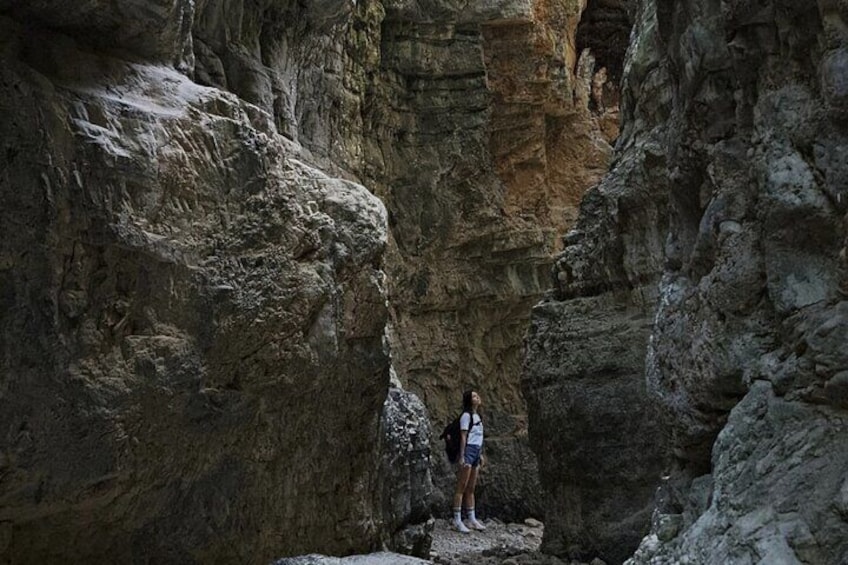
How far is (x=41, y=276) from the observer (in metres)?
4.61

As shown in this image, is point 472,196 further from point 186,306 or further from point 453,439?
point 186,306

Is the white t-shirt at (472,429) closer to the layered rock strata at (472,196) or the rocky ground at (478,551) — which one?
the rocky ground at (478,551)

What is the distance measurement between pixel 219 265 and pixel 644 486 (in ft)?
13.1

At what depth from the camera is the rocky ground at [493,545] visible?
8.54m

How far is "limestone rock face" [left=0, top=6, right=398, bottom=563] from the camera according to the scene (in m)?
4.61

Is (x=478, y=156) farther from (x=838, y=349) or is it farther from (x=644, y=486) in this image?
(x=838, y=349)

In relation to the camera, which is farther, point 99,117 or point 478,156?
point 478,156

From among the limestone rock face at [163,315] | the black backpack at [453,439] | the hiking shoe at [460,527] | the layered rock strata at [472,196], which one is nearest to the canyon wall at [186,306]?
the limestone rock face at [163,315]

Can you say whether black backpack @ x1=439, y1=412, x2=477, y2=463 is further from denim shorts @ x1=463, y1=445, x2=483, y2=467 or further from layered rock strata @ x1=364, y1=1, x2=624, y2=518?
layered rock strata @ x1=364, y1=1, x2=624, y2=518

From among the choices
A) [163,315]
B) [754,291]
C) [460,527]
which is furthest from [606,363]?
[754,291]

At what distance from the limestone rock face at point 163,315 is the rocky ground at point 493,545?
97.0 inches

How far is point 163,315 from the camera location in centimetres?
514

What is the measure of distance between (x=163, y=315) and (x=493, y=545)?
19.6ft

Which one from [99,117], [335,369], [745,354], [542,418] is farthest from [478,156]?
[745,354]
